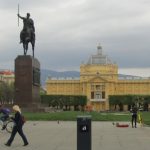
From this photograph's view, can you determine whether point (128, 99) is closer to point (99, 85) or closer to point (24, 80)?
point (99, 85)

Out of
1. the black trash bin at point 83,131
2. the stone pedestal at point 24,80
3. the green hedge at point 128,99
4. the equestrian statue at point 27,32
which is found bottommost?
the black trash bin at point 83,131

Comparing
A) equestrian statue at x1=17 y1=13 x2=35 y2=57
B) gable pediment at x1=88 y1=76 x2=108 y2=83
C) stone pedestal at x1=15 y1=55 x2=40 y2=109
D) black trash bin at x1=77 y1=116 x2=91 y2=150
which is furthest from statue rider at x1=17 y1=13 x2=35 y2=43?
gable pediment at x1=88 y1=76 x2=108 y2=83

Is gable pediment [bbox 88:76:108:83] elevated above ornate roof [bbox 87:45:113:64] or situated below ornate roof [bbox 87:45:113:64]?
below

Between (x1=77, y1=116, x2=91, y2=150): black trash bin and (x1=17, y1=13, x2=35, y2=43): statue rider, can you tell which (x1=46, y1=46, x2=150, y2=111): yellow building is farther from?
(x1=77, y1=116, x2=91, y2=150): black trash bin

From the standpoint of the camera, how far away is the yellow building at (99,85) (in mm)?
177625

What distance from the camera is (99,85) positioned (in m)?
178

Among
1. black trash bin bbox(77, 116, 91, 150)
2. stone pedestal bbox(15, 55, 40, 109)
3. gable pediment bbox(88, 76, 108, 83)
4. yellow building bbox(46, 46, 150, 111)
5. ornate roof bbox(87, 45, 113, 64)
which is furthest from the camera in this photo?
ornate roof bbox(87, 45, 113, 64)

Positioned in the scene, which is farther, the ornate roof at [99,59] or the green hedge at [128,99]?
the ornate roof at [99,59]

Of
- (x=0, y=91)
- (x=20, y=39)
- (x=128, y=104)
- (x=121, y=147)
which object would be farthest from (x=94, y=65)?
(x=121, y=147)

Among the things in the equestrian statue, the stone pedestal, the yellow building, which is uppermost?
the yellow building

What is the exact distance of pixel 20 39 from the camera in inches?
1964

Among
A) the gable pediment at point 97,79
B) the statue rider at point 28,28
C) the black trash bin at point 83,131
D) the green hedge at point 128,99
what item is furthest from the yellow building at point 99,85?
the black trash bin at point 83,131

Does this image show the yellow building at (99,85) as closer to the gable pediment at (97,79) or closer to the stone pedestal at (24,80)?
the gable pediment at (97,79)

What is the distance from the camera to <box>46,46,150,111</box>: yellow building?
17762 cm
